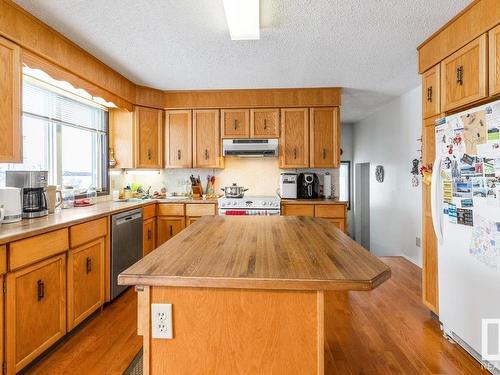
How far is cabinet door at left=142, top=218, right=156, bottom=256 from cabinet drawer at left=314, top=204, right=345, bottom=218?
2192mm

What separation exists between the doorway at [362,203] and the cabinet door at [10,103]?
18.9 feet

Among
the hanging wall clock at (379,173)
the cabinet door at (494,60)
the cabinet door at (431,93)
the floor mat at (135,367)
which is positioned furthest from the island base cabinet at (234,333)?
the hanging wall clock at (379,173)

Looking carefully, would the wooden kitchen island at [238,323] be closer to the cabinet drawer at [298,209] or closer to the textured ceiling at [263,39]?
the textured ceiling at [263,39]

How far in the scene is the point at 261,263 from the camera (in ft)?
3.79

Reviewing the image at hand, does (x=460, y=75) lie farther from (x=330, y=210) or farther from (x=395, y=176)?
(x=395, y=176)

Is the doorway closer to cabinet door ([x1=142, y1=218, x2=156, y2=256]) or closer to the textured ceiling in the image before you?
the textured ceiling

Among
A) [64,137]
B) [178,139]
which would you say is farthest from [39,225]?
[178,139]

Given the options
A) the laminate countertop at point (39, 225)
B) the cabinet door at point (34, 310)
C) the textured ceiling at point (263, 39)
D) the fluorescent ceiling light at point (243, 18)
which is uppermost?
the textured ceiling at point (263, 39)

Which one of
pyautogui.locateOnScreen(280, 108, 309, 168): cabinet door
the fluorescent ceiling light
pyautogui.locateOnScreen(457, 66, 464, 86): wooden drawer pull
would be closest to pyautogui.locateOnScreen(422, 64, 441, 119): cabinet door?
pyautogui.locateOnScreen(457, 66, 464, 86): wooden drawer pull

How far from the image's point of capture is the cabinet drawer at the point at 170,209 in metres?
3.98

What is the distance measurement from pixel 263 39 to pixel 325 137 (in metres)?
1.90

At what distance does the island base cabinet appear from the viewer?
3.64 feet

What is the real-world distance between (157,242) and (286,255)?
3.05 m

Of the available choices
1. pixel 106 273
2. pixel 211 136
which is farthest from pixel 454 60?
pixel 106 273
